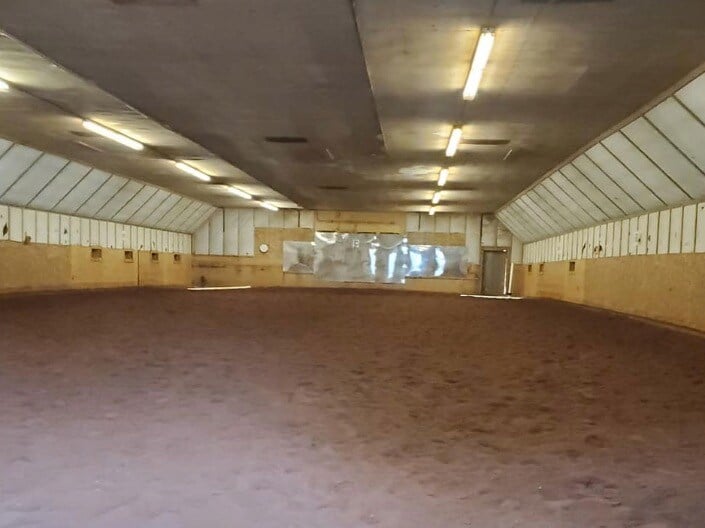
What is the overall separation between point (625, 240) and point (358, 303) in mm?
7467

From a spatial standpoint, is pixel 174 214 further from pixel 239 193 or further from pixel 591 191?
pixel 591 191

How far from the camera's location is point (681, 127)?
399 inches

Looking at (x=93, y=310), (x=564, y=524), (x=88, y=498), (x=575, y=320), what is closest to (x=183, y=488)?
(x=88, y=498)

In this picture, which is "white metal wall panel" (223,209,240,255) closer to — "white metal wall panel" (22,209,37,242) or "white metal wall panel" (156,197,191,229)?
"white metal wall panel" (156,197,191,229)

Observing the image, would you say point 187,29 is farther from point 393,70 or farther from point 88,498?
point 88,498

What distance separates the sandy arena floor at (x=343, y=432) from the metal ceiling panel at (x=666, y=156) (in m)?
3.56

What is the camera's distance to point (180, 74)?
9539 millimetres

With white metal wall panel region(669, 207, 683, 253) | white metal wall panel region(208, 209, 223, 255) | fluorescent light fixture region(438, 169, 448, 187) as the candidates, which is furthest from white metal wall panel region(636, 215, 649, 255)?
white metal wall panel region(208, 209, 223, 255)

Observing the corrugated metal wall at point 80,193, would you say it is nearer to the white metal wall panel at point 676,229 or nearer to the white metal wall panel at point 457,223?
the white metal wall panel at point 457,223

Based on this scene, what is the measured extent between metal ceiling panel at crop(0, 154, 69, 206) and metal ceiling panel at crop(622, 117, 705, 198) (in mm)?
14174

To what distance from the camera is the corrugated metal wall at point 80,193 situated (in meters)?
15.9

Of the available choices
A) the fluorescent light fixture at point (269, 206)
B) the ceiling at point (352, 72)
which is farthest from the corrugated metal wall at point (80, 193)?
the fluorescent light fixture at point (269, 206)

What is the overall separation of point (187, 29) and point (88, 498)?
19.9ft

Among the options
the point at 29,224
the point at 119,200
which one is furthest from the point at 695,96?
the point at 119,200
